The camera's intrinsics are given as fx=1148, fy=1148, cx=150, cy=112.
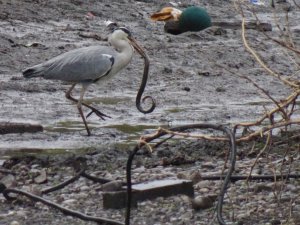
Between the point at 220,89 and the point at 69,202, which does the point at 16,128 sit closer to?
the point at 69,202

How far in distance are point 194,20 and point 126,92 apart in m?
4.18

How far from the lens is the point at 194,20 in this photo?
1808 centimetres

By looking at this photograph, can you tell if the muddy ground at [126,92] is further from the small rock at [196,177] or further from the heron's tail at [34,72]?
the heron's tail at [34,72]

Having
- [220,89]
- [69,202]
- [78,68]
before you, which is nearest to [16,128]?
[78,68]

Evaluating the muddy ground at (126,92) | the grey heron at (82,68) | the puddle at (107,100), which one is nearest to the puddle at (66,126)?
the muddy ground at (126,92)

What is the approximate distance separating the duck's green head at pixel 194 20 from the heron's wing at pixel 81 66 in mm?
5471

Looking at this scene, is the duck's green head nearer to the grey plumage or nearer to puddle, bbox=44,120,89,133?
the grey plumage

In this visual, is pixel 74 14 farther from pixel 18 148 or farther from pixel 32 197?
pixel 32 197

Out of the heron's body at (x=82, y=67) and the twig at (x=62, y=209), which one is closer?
the twig at (x=62, y=209)

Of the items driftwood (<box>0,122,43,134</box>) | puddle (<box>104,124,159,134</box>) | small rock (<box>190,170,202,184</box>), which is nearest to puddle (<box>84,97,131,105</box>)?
puddle (<box>104,124,159,134</box>)

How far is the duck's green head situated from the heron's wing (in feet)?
17.9

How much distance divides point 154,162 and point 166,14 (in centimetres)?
932

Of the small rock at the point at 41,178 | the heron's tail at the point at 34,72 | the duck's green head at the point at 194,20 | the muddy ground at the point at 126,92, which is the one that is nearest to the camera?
the muddy ground at the point at 126,92

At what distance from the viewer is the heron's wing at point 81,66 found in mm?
12141
